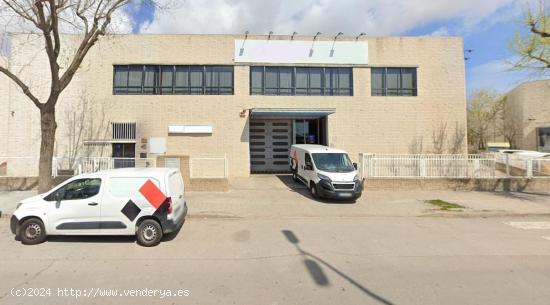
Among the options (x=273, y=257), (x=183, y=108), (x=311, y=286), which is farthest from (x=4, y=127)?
(x=311, y=286)

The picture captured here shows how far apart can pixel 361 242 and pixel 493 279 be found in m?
2.39

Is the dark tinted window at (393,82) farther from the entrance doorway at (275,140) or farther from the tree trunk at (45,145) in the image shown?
the tree trunk at (45,145)

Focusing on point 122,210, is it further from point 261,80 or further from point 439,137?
point 439,137

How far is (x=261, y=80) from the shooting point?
1609cm

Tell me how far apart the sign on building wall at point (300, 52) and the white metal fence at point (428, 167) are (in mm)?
6754

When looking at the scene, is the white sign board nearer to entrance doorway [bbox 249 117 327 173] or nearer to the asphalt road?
entrance doorway [bbox 249 117 327 173]

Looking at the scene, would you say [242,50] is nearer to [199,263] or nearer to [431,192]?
[431,192]

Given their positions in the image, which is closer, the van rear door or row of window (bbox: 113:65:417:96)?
the van rear door

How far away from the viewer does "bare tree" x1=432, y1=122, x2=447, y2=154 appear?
1627 cm

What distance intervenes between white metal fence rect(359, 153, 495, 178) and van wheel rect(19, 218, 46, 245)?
11.0m

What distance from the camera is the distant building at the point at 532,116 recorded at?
102ft

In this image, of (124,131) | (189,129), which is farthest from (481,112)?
(124,131)

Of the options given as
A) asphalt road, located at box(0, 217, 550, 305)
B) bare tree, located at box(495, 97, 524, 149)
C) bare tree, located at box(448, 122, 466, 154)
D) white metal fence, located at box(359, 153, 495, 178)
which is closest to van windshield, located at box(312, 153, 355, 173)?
white metal fence, located at box(359, 153, 495, 178)

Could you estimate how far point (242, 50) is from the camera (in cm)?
1590
